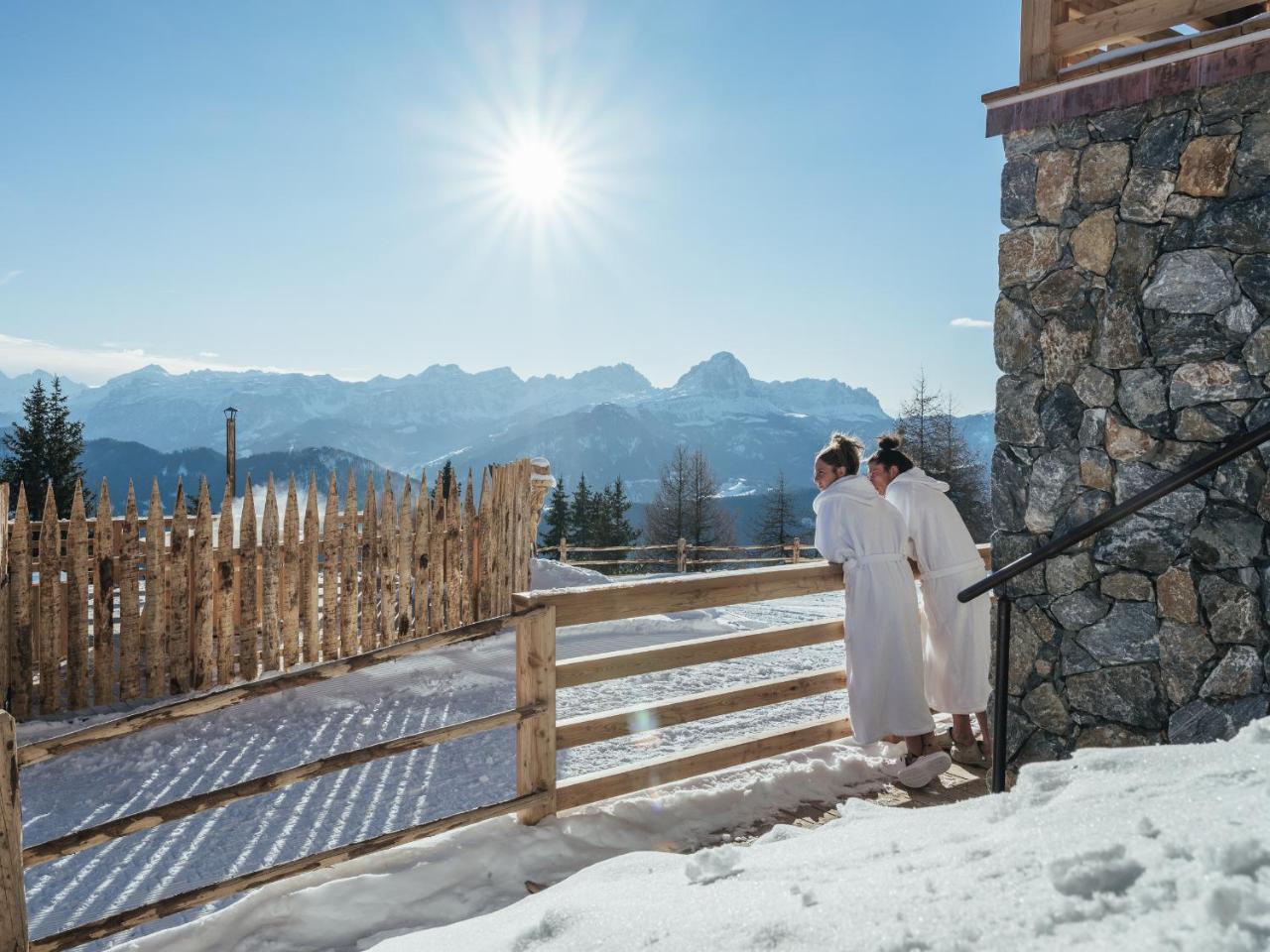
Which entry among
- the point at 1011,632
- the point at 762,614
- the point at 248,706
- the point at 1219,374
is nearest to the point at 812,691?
the point at 1011,632

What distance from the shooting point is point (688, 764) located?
3.96 metres

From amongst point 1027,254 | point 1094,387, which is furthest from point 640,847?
point 1027,254

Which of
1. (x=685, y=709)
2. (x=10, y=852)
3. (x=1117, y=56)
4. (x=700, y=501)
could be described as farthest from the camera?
(x=700, y=501)

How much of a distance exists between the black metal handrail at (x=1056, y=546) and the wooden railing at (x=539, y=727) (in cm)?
108

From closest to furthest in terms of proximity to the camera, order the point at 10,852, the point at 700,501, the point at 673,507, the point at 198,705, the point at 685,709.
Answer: the point at 10,852, the point at 198,705, the point at 685,709, the point at 700,501, the point at 673,507

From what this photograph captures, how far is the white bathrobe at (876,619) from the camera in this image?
4.16 meters

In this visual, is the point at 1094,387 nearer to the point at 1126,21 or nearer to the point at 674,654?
the point at 1126,21

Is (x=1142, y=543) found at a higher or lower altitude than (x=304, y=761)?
higher

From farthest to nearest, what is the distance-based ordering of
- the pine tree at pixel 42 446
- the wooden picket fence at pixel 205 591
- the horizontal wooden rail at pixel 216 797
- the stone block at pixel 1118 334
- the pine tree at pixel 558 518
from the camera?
the pine tree at pixel 558 518, the pine tree at pixel 42 446, the wooden picket fence at pixel 205 591, the stone block at pixel 1118 334, the horizontal wooden rail at pixel 216 797

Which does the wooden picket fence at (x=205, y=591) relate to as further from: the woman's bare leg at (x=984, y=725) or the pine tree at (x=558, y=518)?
the pine tree at (x=558, y=518)

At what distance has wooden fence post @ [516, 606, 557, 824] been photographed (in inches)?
137

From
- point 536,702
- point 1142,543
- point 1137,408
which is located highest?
point 1137,408

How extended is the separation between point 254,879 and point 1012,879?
101 inches

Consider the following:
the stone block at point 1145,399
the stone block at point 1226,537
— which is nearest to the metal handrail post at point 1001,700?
the stone block at point 1226,537
